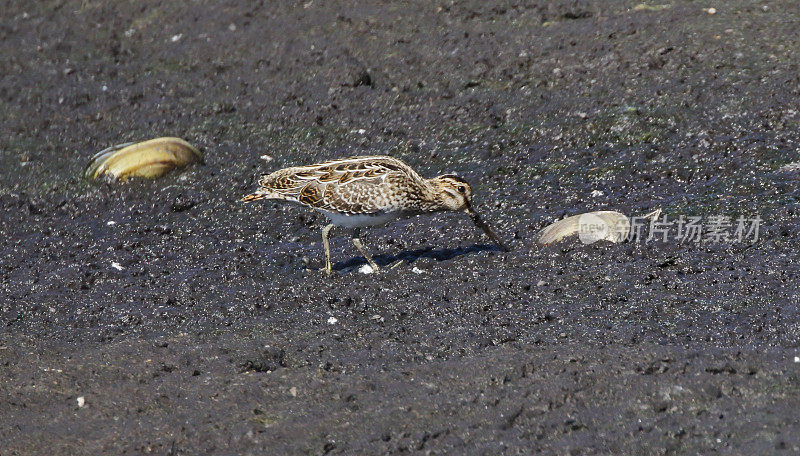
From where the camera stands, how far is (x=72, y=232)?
10.2 metres

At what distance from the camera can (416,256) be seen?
8883 mm

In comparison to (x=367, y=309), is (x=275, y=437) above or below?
above

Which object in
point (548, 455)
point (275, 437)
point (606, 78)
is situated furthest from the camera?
point (606, 78)

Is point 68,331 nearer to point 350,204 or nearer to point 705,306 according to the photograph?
point 350,204

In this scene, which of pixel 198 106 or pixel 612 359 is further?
pixel 198 106

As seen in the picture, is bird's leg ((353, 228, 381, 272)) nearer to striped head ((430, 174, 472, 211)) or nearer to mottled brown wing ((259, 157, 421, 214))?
mottled brown wing ((259, 157, 421, 214))

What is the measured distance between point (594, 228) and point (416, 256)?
1627 millimetres

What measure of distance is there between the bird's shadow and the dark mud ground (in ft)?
0.18

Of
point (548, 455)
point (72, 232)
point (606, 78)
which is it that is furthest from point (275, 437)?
point (606, 78)

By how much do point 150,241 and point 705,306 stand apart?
5507 millimetres

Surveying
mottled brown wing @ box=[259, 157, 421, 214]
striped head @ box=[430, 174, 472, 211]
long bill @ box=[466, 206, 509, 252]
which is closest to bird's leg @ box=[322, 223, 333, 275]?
mottled brown wing @ box=[259, 157, 421, 214]

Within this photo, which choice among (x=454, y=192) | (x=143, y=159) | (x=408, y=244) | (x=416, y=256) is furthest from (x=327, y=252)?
(x=143, y=159)

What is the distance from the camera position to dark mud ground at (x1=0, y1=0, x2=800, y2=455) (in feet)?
19.4

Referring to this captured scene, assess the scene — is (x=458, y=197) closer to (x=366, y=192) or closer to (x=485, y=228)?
(x=485, y=228)
